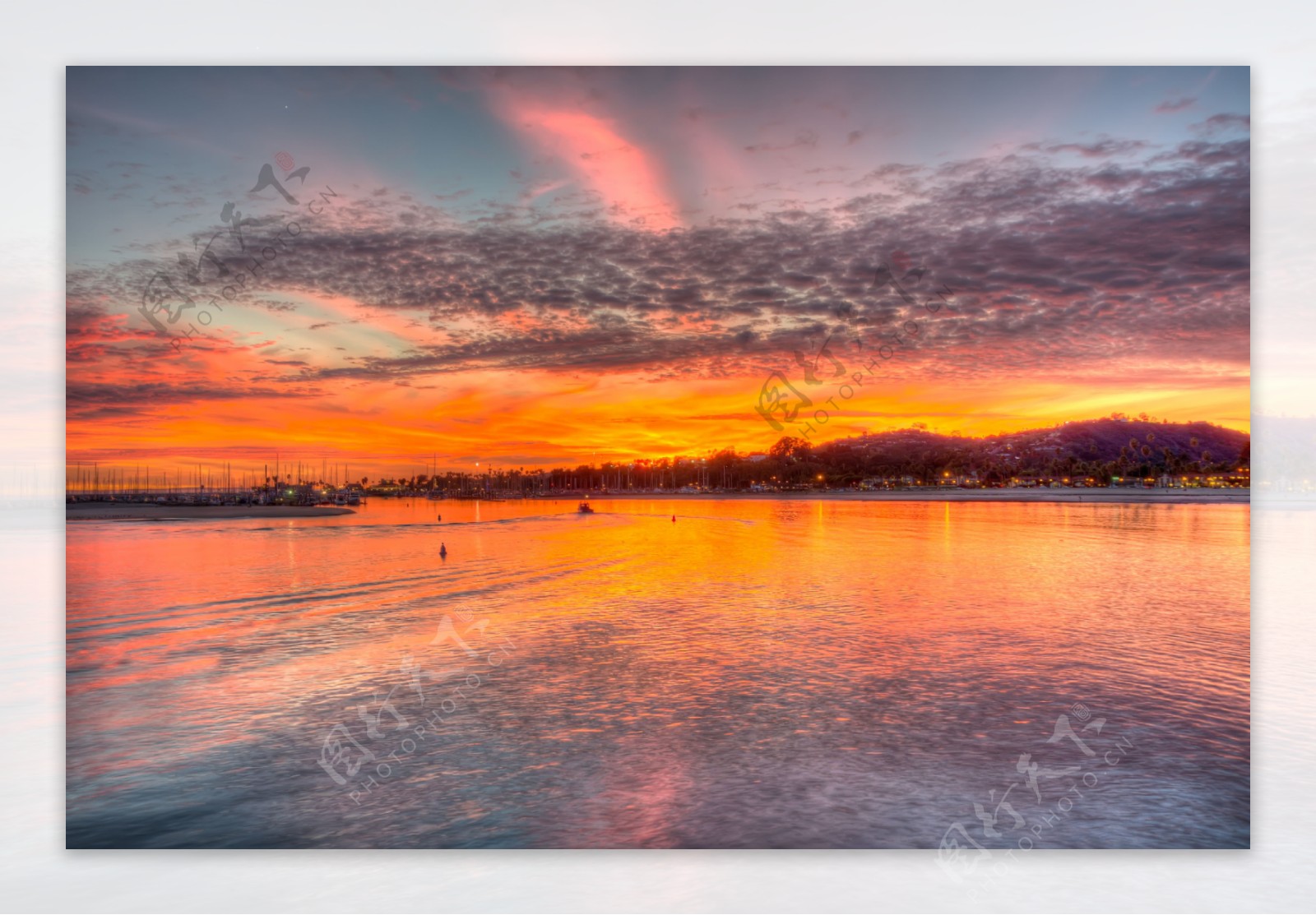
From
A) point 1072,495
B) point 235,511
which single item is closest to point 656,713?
point 235,511

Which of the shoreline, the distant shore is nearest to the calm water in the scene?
the distant shore

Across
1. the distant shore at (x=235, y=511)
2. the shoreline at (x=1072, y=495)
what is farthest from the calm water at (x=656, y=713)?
the shoreline at (x=1072, y=495)

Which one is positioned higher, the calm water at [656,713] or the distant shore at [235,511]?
the calm water at [656,713]

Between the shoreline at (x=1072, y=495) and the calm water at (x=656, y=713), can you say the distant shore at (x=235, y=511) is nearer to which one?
the calm water at (x=656, y=713)

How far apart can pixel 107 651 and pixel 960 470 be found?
99.2 feet

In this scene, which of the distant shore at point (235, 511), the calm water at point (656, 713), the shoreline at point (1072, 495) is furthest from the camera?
the shoreline at point (1072, 495)

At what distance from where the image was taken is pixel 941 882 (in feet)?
18.5

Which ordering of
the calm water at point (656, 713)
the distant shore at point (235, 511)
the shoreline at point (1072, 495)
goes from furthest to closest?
1. the shoreline at point (1072, 495)
2. the distant shore at point (235, 511)
3. the calm water at point (656, 713)

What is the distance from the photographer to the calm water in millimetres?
6227

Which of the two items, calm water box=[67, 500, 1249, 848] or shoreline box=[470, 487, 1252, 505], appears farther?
shoreline box=[470, 487, 1252, 505]

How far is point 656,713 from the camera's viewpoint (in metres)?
8.33

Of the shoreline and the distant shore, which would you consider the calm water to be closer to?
the distant shore

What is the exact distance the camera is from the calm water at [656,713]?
245 inches

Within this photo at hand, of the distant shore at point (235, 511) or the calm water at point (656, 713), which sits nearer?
the calm water at point (656, 713)
